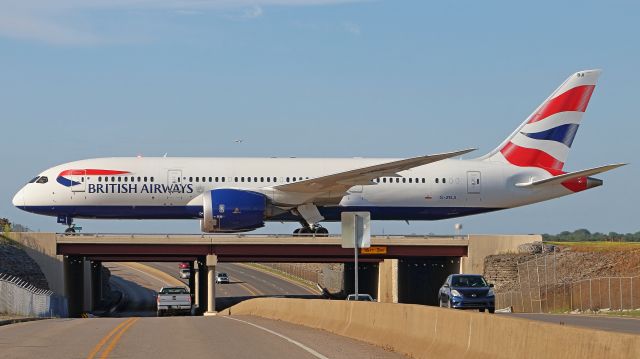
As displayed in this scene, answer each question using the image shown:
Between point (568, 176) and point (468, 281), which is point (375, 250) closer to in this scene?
point (568, 176)

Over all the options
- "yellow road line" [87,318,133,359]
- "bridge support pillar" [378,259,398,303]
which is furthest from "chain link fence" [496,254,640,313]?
"yellow road line" [87,318,133,359]

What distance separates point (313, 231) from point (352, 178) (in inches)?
323

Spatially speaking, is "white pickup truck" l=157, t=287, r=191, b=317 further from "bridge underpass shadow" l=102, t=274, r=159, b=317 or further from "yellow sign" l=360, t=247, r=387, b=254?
"bridge underpass shadow" l=102, t=274, r=159, b=317

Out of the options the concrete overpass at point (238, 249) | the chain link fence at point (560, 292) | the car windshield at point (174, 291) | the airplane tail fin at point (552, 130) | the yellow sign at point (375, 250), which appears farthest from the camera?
the yellow sign at point (375, 250)

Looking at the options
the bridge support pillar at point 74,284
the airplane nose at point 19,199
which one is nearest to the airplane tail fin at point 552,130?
the airplane nose at point 19,199

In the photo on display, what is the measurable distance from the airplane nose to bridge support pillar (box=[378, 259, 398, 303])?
26.6m

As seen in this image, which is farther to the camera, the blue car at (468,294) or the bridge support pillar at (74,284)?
the bridge support pillar at (74,284)

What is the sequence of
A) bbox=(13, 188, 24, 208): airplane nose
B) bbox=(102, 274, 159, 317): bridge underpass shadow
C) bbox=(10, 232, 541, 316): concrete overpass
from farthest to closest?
1. bbox=(102, 274, 159, 317): bridge underpass shadow
2. bbox=(10, 232, 541, 316): concrete overpass
3. bbox=(13, 188, 24, 208): airplane nose

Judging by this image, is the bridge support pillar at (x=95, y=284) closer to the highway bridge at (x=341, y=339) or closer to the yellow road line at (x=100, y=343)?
the highway bridge at (x=341, y=339)

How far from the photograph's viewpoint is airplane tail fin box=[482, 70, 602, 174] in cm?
6291

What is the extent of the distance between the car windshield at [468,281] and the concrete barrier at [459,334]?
19.1 feet

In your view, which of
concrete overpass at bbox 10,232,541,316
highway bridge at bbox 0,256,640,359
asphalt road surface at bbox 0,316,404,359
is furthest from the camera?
concrete overpass at bbox 10,232,541,316

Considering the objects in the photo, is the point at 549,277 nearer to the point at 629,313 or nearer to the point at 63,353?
the point at 629,313

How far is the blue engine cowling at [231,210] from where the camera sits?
54.6m
